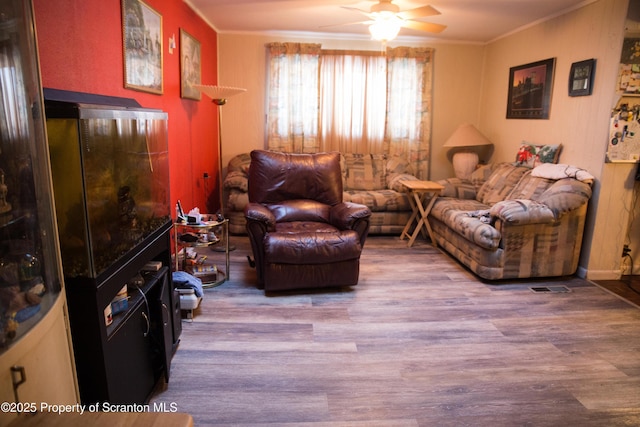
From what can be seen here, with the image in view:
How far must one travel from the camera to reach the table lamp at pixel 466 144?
5168 millimetres

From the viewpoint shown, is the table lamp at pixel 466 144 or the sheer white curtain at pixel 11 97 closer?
the sheer white curtain at pixel 11 97

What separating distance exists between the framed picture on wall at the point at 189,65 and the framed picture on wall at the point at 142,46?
57 cm

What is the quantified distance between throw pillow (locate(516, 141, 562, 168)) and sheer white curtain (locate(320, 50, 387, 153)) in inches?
69.9

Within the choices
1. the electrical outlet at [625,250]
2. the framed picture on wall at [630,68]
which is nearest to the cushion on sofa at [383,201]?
the electrical outlet at [625,250]

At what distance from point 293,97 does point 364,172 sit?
134 centimetres

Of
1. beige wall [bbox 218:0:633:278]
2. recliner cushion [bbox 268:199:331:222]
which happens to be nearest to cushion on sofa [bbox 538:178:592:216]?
beige wall [bbox 218:0:633:278]

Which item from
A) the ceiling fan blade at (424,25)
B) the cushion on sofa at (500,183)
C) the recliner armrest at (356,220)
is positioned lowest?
the recliner armrest at (356,220)

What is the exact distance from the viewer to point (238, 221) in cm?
475

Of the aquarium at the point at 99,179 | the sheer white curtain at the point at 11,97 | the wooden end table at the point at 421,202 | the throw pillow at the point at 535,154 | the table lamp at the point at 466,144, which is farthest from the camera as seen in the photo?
the table lamp at the point at 466,144

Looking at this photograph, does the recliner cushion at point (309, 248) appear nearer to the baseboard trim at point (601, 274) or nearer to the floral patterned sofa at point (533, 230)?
the floral patterned sofa at point (533, 230)

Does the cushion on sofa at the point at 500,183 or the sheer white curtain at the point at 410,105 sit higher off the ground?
the sheer white curtain at the point at 410,105

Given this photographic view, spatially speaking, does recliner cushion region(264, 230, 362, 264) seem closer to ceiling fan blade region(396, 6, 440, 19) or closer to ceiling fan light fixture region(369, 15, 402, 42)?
ceiling fan light fixture region(369, 15, 402, 42)

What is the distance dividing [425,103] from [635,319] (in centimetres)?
355

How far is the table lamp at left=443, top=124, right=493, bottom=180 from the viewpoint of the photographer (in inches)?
203
